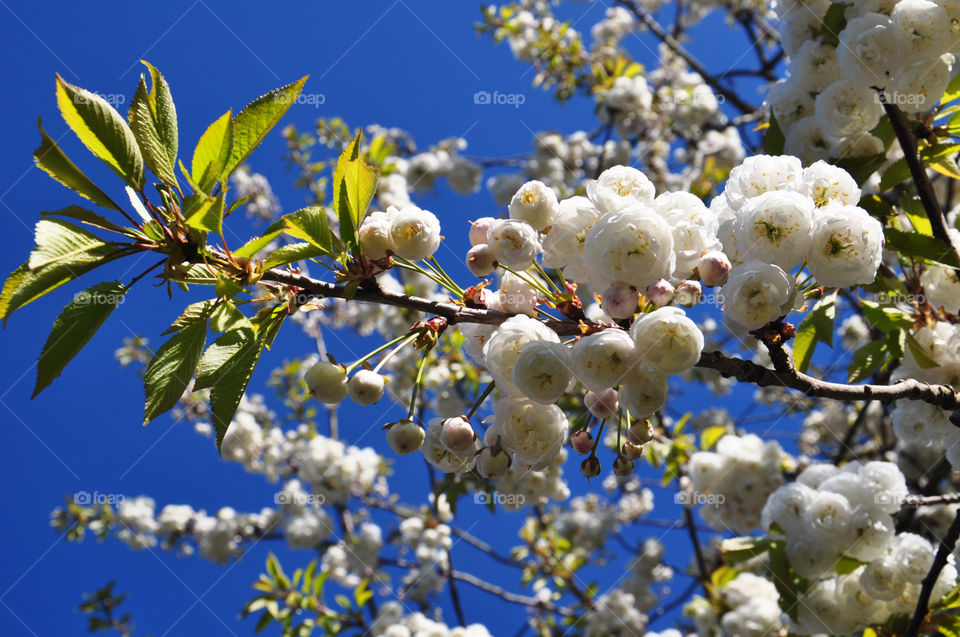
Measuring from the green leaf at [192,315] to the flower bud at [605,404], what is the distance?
59 cm

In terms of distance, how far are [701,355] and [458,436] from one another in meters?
0.38

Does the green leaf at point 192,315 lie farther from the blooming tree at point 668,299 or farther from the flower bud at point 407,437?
the flower bud at point 407,437

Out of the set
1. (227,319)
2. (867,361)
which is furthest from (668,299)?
(867,361)

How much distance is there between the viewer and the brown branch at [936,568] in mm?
1403

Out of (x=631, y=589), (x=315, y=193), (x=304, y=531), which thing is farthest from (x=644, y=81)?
(x=304, y=531)

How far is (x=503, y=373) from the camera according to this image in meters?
0.93

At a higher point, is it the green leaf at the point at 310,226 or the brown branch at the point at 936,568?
the brown branch at the point at 936,568

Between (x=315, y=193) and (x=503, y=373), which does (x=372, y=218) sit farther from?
(x=315, y=193)

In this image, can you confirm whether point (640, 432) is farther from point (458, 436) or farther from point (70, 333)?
point (70, 333)

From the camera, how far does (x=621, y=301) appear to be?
0.88 m

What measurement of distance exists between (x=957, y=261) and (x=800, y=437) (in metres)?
4.68

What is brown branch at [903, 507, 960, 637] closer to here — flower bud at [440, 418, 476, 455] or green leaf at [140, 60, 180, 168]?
flower bud at [440, 418, 476, 455]

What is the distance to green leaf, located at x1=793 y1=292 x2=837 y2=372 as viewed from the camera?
5.15ft

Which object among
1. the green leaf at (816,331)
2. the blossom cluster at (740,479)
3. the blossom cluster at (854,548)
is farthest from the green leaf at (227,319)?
the blossom cluster at (740,479)
